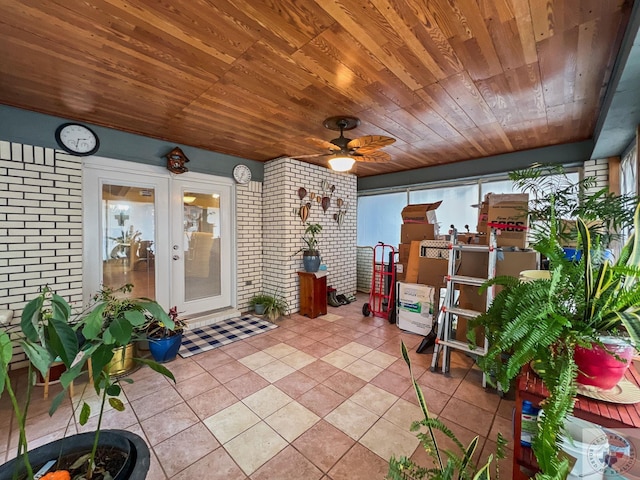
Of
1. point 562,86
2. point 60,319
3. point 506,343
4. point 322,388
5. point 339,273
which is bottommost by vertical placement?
point 322,388

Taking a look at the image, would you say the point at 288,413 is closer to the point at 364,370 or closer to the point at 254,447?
the point at 254,447

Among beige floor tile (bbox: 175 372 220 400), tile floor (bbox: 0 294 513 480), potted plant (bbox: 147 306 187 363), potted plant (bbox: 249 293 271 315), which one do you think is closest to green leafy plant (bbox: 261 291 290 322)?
potted plant (bbox: 249 293 271 315)

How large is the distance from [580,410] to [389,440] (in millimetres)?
1084

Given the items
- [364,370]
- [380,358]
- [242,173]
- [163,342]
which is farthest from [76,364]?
[242,173]

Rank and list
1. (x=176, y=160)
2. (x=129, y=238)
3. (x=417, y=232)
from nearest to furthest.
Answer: (x=129, y=238) → (x=176, y=160) → (x=417, y=232)

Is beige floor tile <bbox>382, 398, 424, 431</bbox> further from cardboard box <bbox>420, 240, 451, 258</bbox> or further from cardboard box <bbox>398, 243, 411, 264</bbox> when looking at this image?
cardboard box <bbox>398, 243, 411, 264</bbox>

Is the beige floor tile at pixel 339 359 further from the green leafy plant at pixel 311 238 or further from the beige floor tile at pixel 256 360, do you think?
the green leafy plant at pixel 311 238

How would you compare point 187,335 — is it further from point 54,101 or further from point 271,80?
point 271,80

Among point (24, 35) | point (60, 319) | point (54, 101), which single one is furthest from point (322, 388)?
point (54, 101)

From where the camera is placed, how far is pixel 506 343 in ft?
3.23

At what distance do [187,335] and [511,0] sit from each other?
406 centimetres

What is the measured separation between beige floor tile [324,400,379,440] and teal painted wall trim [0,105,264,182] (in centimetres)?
332

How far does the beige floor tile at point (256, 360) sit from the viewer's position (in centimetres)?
265

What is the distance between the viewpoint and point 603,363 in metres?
1.05
